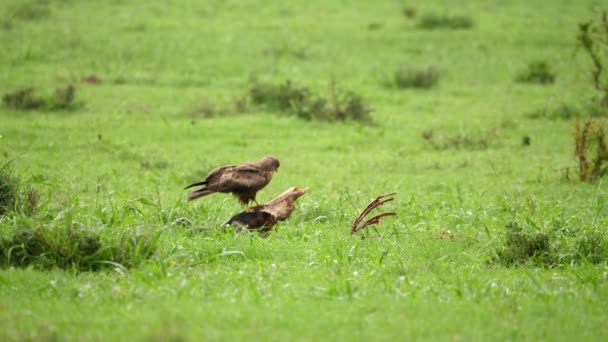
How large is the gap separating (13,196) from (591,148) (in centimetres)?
679

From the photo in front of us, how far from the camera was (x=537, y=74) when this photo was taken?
1677 centimetres

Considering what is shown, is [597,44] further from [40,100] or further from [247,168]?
[40,100]

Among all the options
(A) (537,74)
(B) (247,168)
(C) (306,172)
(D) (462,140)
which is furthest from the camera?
(A) (537,74)

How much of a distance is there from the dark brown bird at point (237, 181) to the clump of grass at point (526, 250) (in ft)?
8.01

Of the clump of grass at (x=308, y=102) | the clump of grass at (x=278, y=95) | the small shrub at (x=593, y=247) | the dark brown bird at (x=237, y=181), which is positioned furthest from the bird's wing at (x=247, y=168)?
the clump of grass at (x=278, y=95)

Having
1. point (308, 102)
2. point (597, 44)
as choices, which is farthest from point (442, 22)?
point (597, 44)

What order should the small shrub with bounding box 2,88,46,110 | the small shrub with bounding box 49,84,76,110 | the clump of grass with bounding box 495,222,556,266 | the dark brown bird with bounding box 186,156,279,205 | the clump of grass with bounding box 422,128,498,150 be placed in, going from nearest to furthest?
the clump of grass with bounding box 495,222,556,266
the dark brown bird with bounding box 186,156,279,205
the clump of grass with bounding box 422,128,498,150
the small shrub with bounding box 2,88,46,110
the small shrub with bounding box 49,84,76,110

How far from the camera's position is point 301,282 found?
549 cm

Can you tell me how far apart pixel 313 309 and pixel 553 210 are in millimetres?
4159

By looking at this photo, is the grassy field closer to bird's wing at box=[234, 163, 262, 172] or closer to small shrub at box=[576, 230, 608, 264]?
small shrub at box=[576, 230, 608, 264]

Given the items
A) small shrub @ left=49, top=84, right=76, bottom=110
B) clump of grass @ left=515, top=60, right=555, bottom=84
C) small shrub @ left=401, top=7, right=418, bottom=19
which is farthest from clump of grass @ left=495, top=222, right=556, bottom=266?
small shrub @ left=401, top=7, right=418, bottom=19

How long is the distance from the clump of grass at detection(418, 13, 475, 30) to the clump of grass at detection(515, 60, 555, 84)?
15.4 ft

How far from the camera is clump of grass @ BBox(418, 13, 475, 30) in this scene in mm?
21172

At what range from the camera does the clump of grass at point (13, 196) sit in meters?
6.81
